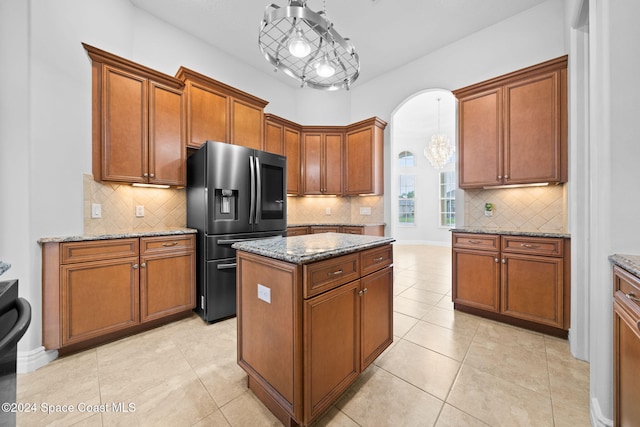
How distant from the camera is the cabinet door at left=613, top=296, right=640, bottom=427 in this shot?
3.02ft

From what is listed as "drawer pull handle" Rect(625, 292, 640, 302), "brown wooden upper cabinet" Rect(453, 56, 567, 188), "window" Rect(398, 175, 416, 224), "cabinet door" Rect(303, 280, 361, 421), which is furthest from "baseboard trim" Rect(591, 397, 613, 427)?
"window" Rect(398, 175, 416, 224)

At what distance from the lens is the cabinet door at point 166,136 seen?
2.51 meters

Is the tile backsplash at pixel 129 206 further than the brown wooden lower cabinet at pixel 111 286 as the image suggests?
Yes

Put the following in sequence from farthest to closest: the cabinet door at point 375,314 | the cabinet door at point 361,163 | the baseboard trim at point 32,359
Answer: the cabinet door at point 361,163 → the baseboard trim at point 32,359 → the cabinet door at point 375,314

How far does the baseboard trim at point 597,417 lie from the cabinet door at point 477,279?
1242 mm

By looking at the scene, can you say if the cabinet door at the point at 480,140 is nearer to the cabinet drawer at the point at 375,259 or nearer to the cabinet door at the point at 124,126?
the cabinet drawer at the point at 375,259

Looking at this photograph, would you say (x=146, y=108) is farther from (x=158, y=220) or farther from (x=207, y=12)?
(x=207, y=12)

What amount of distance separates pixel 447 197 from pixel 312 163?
5139 mm

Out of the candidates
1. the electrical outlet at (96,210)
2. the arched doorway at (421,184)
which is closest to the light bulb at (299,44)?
the electrical outlet at (96,210)

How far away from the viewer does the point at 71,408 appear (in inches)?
→ 55.6

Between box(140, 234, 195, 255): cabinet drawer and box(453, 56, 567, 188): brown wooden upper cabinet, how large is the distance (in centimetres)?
325

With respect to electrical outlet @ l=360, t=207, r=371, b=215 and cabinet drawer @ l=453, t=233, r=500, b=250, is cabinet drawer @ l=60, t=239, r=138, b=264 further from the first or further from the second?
electrical outlet @ l=360, t=207, r=371, b=215

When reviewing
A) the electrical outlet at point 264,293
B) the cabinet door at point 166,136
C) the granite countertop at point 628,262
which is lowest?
the electrical outlet at point 264,293

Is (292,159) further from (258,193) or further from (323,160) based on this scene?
(258,193)
